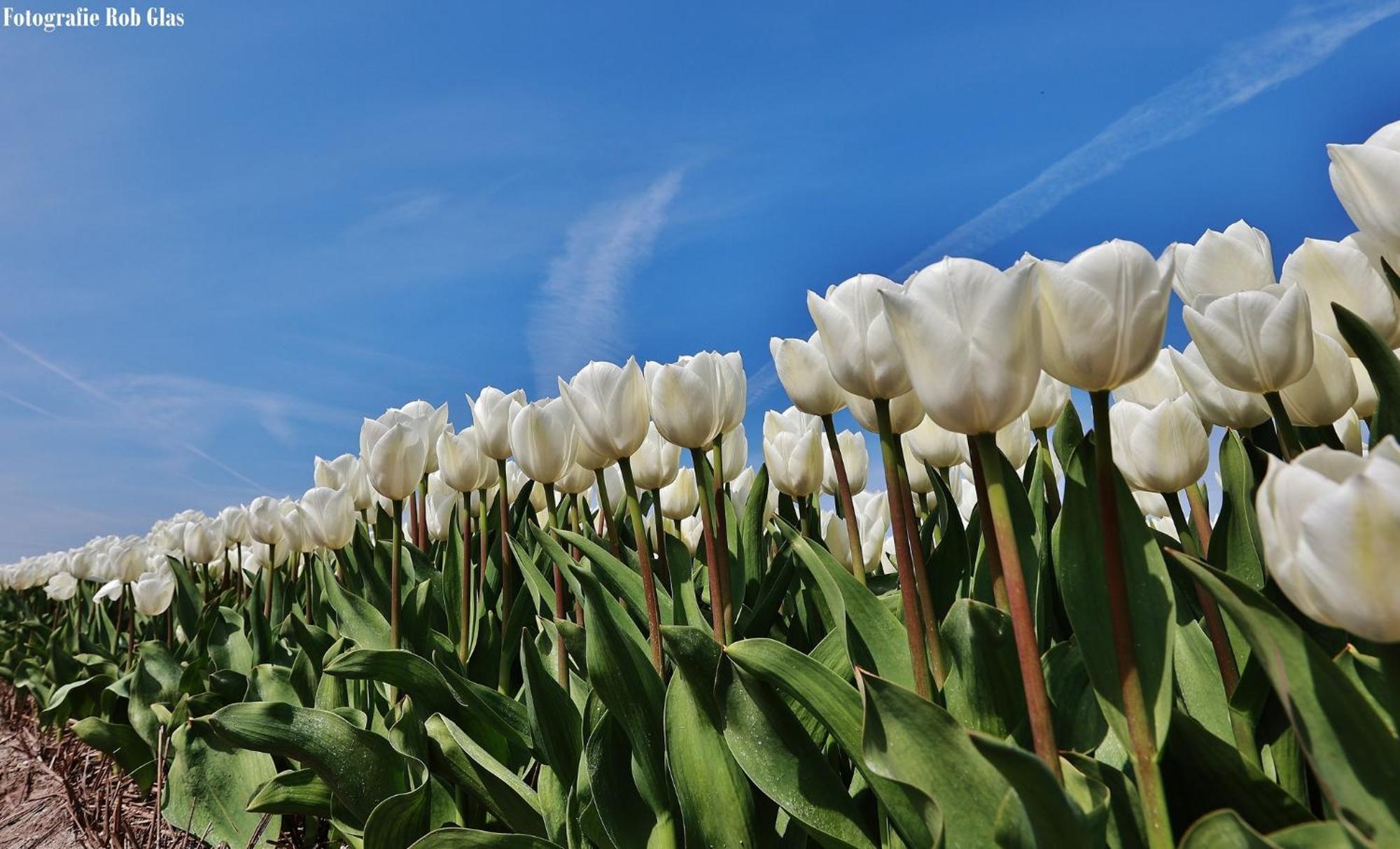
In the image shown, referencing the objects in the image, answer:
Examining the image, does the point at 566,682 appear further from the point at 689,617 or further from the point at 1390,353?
the point at 1390,353

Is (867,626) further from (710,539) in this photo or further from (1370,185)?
(1370,185)

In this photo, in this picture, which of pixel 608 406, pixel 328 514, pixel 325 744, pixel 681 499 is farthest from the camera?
pixel 681 499

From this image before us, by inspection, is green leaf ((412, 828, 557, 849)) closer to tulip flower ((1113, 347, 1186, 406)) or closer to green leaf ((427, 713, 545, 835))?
green leaf ((427, 713, 545, 835))

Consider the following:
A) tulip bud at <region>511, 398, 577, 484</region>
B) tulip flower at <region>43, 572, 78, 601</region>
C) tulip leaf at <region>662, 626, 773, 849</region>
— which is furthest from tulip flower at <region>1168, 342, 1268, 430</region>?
tulip flower at <region>43, 572, 78, 601</region>

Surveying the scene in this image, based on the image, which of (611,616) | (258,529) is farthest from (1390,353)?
(258,529)

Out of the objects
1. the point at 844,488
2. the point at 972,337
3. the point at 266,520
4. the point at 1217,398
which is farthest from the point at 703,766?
the point at 266,520

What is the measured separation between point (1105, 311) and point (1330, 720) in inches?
19.4


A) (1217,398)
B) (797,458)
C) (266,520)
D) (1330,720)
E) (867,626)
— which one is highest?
(266,520)

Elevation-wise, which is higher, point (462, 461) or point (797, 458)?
point (462, 461)

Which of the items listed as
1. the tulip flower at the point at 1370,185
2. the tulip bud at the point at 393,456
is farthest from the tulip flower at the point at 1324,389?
the tulip bud at the point at 393,456

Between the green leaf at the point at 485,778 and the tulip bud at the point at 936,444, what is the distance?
121 cm

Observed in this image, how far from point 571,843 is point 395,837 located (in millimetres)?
628

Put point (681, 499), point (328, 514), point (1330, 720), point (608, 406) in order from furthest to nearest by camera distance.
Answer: point (681, 499), point (328, 514), point (608, 406), point (1330, 720)

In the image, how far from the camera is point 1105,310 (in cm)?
107
